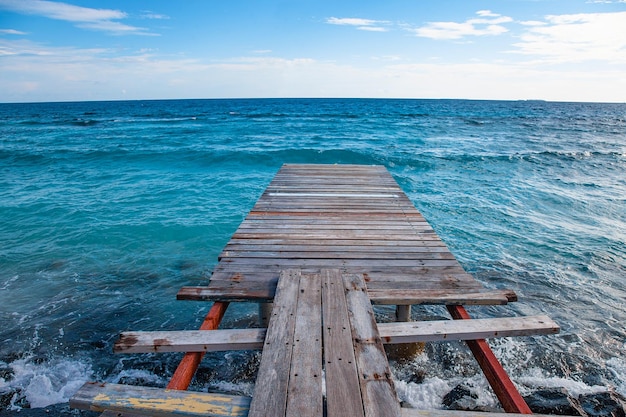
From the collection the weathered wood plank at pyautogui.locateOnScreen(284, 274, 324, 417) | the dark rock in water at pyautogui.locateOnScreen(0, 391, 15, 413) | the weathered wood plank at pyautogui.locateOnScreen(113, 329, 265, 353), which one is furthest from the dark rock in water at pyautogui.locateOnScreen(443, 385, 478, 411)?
the dark rock in water at pyautogui.locateOnScreen(0, 391, 15, 413)

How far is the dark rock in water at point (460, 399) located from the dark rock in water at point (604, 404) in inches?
47.8

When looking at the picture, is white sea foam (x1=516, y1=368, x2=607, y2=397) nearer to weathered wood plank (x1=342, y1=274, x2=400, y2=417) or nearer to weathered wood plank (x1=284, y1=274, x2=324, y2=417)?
weathered wood plank (x1=342, y1=274, x2=400, y2=417)

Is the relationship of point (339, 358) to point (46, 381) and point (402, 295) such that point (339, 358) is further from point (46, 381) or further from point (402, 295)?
point (46, 381)

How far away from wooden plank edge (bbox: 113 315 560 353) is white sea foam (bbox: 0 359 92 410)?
2.44 m

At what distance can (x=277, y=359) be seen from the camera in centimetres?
245

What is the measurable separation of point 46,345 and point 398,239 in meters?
5.34

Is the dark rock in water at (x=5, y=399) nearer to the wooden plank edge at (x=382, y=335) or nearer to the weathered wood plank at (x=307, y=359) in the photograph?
the wooden plank edge at (x=382, y=335)

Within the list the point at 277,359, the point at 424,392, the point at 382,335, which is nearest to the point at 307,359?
the point at 277,359

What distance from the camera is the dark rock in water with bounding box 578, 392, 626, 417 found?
3.90 meters

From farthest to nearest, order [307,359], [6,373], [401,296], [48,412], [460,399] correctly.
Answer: [6,373]
[460,399]
[48,412]
[401,296]
[307,359]

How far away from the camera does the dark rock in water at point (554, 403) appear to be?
3877 mm

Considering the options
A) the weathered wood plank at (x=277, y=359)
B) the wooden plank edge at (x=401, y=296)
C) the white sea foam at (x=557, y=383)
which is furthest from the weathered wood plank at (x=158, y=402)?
the white sea foam at (x=557, y=383)

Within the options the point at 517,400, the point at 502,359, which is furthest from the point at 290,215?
the point at 517,400

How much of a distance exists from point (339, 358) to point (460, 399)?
8.21ft
